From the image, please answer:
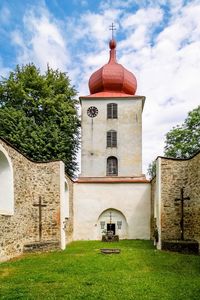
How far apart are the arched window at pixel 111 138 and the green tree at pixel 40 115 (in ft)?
7.26

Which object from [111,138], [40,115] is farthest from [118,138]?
[40,115]

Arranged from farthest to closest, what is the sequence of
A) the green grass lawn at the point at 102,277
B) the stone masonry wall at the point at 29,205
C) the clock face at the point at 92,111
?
the clock face at the point at 92,111, the stone masonry wall at the point at 29,205, the green grass lawn at the point at 102,277

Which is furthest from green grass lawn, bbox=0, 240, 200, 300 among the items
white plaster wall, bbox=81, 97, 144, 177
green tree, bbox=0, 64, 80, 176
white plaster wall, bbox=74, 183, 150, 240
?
white plaster wall, bbox=81, 97, 144, 177

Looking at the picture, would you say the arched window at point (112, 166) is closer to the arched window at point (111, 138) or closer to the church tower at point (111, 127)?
the church tower at point (111, 127)

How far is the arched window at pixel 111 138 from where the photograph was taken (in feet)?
76.7

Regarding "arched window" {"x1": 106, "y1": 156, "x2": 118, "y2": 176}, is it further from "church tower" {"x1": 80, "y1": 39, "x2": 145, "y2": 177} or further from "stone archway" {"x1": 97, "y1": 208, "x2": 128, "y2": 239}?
"stone archway" {"x1": 97, "y1": 208, "x2": 128, "y2": 239}

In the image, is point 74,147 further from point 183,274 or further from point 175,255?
point 183,274

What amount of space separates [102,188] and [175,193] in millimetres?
6731

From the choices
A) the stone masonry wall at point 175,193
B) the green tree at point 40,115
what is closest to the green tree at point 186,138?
the green tree at point 40,115

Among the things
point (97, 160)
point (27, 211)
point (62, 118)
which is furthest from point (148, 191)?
point (27, 211)

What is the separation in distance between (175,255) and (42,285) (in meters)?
5.78

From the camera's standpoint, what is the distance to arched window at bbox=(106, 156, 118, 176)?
23.2 meters

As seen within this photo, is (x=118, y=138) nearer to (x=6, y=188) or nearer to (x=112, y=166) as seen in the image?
(x=112, y=166)

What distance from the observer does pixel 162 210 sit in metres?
13.8
